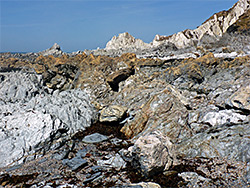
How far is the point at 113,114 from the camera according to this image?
2127 centimetres

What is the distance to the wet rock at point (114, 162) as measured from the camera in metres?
13.6

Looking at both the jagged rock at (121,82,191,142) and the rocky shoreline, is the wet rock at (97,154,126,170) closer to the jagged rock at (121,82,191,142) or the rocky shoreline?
the rocky shoreline

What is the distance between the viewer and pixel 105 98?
88.7 feet

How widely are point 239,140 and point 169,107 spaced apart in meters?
7.10

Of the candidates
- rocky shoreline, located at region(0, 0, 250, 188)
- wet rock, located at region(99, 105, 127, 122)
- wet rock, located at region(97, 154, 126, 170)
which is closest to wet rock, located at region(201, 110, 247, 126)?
rocky shoreline, located at region(0, 0, 250, 188)

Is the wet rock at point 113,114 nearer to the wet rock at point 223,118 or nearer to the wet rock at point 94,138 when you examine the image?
the wet rock at point 94,138

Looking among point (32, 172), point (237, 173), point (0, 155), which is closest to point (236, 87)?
point (237, 173)

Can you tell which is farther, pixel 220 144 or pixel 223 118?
pixel 223 118

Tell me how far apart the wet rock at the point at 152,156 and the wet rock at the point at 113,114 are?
28.1ft

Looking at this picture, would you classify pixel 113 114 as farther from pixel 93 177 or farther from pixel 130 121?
pixel 93 177

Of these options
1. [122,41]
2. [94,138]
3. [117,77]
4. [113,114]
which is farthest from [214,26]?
[94,138]

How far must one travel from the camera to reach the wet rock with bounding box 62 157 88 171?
13.9m

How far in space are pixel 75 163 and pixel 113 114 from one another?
808 cm

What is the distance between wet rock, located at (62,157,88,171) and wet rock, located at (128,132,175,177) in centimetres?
431
